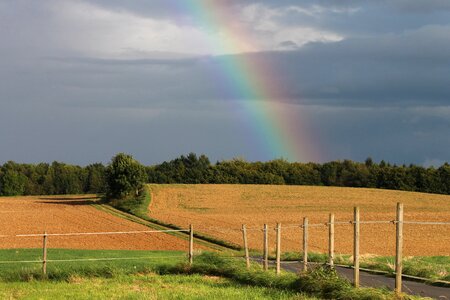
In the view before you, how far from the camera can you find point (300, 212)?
2945 inches

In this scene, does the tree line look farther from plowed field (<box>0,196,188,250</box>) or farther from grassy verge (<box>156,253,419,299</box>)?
grassy verge (<box>156,253,419,299</box>)

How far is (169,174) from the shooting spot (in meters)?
130

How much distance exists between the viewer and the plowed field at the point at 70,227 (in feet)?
154

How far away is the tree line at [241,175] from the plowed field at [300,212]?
19.4 metres

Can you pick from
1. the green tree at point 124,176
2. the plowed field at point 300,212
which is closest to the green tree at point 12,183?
the plowed field at point 300,212

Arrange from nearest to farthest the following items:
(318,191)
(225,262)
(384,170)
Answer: (225,262)
(318,191)
(384,170)

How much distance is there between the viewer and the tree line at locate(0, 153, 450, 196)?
115875 millimetres

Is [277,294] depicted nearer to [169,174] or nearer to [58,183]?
[169,174]

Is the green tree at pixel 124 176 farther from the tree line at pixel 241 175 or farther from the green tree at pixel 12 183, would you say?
the green tree at pixel 12 183

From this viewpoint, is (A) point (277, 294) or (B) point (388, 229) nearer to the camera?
(A) point (277, 294)

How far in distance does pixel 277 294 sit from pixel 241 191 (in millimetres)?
79483

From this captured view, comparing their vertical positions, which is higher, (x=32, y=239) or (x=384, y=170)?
(x=384, y=170)

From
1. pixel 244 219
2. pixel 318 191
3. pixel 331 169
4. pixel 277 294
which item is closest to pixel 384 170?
pixel 331 169

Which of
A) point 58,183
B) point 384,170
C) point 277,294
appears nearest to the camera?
point 277,294
